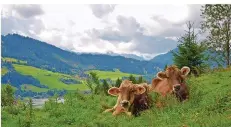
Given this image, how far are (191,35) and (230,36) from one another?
2304 centimetres

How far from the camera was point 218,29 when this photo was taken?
55438 millimetres

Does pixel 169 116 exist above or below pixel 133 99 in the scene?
below

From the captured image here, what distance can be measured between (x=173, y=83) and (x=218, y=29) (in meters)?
39.2

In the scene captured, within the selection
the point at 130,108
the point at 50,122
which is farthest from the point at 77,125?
the point at 130,108

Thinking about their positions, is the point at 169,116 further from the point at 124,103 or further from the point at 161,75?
the point at 161,75

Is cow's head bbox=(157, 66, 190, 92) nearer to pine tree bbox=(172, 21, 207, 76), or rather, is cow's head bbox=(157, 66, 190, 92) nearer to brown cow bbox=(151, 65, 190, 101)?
brown cow bbox=(151, 65, 190, 101)

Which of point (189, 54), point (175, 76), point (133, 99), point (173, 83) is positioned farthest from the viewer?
point (189, 54)

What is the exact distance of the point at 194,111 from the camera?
12992 mm

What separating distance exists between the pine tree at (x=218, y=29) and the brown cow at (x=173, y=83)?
3657cm

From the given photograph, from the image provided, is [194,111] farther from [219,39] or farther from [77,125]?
[219,39]

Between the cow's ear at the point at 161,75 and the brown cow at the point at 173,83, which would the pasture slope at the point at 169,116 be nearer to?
the brown cow at the point at 173,83

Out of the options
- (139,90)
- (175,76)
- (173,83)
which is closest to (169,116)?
(139,90)

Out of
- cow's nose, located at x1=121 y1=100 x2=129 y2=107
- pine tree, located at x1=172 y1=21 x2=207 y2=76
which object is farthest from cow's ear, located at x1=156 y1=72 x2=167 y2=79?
pine tree, located at x1=172 y1=21 x2=207 y2=76

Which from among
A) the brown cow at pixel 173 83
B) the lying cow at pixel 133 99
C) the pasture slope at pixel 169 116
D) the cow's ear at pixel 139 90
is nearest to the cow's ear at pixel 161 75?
the brown cow at pixel 173 83
